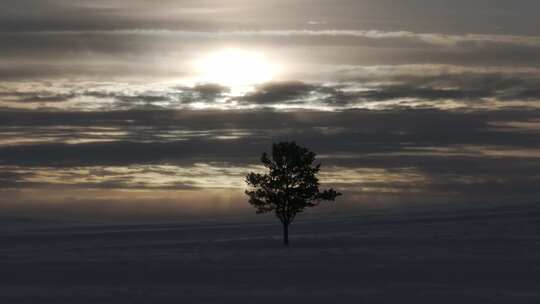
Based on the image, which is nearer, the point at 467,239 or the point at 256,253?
the point at 256,253

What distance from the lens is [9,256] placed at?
84188 mm

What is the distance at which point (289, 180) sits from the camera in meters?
86.5

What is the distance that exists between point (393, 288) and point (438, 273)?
8.71m

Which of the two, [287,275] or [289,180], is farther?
[289,180]

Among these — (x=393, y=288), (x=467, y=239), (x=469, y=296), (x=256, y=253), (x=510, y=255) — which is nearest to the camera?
(x=469, y=296)

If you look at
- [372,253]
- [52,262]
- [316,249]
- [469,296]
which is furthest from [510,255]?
[52,262]

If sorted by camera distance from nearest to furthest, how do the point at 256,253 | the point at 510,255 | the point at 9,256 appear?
the point at 510,255 → the point at 256,253 → the point at 9,256

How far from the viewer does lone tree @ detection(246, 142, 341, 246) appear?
3378 inches

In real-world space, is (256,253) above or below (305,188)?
below

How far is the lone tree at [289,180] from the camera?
3378 inches

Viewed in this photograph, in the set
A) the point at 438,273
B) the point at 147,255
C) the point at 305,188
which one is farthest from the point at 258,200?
the point at 438,273

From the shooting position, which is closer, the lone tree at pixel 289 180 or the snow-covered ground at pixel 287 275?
the snow-covered ground at pixel 287 275

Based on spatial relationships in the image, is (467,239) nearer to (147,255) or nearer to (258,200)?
(258,200)

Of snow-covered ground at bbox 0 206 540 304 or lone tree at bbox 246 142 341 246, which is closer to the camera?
snow-covered ground at bbox 0 206 540 304
